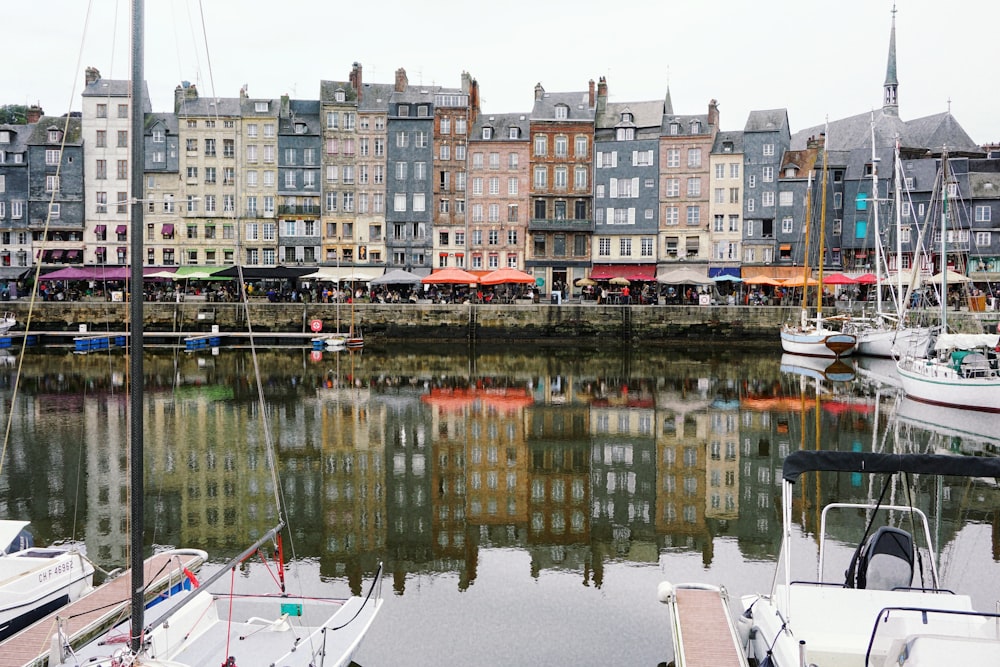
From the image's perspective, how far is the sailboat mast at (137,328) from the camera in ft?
27.2

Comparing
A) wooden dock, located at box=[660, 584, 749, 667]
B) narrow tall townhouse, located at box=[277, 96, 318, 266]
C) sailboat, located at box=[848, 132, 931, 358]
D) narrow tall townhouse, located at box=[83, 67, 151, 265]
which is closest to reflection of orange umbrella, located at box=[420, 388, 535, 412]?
wooden dock, located at box=[660, 584, 749, 667]

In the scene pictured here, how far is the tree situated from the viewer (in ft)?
286

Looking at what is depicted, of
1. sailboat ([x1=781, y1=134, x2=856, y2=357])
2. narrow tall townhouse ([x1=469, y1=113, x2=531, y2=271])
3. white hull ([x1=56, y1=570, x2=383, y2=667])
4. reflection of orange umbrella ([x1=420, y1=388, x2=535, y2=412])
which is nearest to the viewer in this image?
white hull ([x1=56, y1=570, x2=383, y2=667])

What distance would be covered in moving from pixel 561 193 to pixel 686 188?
925 centimetres

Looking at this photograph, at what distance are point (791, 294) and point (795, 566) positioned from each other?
4926 cm

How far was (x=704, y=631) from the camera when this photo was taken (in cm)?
1048

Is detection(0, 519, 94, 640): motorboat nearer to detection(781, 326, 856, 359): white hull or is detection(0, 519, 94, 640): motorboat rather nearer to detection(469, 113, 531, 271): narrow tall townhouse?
detection(781, 326, 856, 359): white hull

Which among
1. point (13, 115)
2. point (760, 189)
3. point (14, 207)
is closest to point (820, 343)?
point (760, 189)

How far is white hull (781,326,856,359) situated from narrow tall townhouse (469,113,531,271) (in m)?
24.7

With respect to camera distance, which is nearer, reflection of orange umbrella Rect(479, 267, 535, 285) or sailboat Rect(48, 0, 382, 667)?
sailboat Rect(48, 0, 382, 667)

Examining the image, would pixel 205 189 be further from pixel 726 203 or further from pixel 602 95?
pixel 726 203

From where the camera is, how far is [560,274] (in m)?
67.3

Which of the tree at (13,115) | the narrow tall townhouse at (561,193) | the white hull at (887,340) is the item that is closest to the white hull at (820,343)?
the white hull at (887,340)

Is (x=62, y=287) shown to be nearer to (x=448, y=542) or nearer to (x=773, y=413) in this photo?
(x=773, y=413)
